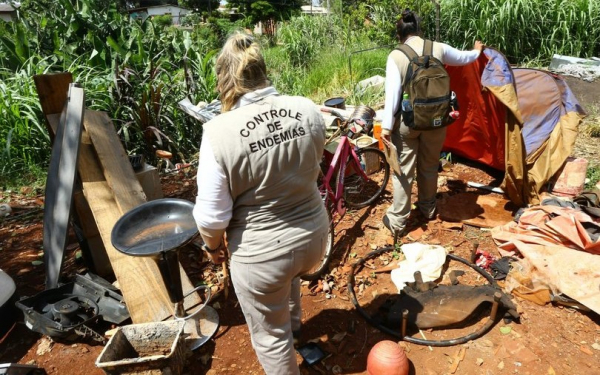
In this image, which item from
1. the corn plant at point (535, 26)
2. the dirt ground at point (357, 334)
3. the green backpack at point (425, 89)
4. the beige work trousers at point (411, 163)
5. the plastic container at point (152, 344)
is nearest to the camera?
the plastic container at point (152, 344)

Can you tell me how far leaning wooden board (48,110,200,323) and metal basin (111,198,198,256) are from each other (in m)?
0.79

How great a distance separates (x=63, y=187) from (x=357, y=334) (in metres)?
2.68

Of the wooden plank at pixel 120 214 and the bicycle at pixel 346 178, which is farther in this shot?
the bicycle at pixel 346 178

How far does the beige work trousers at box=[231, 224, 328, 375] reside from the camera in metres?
1.97

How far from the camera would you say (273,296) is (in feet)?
6.75

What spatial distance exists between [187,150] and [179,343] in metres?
4.40

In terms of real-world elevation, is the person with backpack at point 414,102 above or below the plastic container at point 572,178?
above

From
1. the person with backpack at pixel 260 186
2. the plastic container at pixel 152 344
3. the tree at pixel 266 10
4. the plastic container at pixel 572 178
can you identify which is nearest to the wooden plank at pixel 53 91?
the plastic container at pixel 152 344

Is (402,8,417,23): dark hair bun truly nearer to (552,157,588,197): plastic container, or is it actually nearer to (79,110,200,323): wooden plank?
(552,157,588,197): plastic container

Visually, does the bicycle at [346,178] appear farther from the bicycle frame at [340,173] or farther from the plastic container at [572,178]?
the plastic container at [572,178]

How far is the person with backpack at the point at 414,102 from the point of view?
360 cm

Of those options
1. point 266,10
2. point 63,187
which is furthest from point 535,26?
point 266,10

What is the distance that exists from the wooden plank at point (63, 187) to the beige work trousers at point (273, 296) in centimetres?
195

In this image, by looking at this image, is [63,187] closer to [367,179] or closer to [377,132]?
[367,179]
